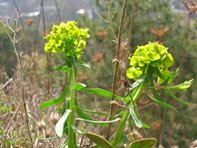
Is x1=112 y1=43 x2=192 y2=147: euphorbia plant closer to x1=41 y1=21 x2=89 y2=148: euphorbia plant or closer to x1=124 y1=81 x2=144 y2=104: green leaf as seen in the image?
x1=124 y1=81 x2=144 y2=104: green leaf

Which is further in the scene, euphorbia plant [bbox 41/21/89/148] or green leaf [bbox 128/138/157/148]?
euphorbia plant [bbox 41/21/89/148]

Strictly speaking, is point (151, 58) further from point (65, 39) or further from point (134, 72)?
point (65, 39)

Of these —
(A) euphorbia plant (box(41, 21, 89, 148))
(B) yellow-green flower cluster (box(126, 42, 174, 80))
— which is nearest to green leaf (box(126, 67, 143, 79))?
(B) yellow-green flower cluster (box(126, 42, 174, 80))

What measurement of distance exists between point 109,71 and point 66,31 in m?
8.64

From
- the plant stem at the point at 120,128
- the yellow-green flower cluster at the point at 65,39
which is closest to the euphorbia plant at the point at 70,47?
the yellow-green flower cluster at the point at 65,39

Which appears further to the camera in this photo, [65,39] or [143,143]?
[65,39]

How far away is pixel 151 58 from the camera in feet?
4.10

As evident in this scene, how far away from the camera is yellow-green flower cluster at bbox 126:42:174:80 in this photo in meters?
1.25

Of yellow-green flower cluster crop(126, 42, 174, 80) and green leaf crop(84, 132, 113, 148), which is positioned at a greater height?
yellow-green flower cluster crop(126, 42, 174, 80)

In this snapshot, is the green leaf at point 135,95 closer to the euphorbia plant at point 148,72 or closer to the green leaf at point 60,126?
the euphorbia plant at point 148,72

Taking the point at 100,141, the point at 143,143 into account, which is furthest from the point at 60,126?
the point at 143,143

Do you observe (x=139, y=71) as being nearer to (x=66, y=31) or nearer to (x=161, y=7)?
(x=66, y=31)

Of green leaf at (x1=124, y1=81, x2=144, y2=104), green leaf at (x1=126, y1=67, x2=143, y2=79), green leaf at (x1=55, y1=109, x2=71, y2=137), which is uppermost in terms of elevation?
green leaf at (x1=126, y1=67, x2=143, y2=79)

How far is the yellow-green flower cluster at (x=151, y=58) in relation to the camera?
1.25 m
